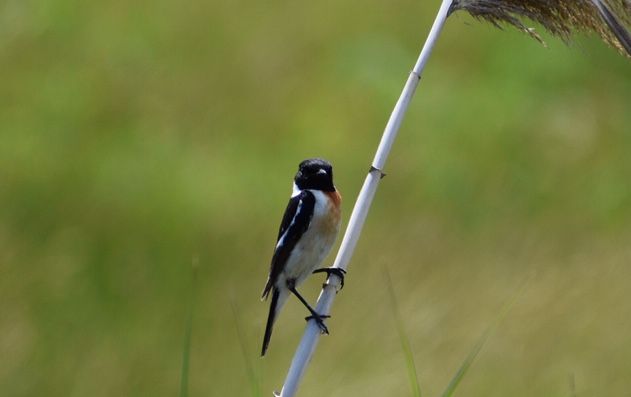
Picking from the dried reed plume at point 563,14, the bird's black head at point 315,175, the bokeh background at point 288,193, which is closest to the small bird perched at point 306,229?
the bird's black head at point 315,175

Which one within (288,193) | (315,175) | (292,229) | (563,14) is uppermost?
(563,14)

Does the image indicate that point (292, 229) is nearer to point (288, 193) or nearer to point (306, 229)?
point (306, 229)

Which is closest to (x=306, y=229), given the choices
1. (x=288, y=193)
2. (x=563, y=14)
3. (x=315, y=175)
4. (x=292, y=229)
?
(x=292, y=229)

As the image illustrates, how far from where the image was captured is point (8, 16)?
25.0ft

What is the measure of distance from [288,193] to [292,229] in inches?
88.4

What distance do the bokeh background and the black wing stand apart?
0.92 feet

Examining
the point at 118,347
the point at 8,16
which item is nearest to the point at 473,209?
the point at 118,347

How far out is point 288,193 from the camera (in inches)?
254

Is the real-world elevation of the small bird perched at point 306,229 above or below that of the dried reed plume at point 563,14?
below

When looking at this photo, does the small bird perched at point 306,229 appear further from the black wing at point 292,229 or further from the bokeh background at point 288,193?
the bokeh background at point 288,193

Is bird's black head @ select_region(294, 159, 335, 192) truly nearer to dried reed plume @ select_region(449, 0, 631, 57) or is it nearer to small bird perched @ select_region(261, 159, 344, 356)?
small bird perched @ select_region(261, 159, 344, 356)

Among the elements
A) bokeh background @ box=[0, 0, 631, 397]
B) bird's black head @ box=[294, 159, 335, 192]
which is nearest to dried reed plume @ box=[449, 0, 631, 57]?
bird's black head @ box=[294, 159, 335, 192]

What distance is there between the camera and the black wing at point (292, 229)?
4.17 m

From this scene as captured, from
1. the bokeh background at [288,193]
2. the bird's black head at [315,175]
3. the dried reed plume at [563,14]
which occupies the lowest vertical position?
the bokeh background at [288,193]
